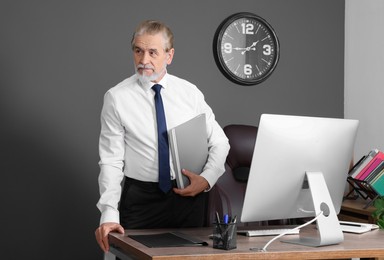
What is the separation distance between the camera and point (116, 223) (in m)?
2.48

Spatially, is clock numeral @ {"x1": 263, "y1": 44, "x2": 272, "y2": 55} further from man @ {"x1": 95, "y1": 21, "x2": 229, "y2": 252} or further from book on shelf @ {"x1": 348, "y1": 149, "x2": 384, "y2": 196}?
man @ {"x1": 95, "y1": 21, "x2": 229, "y2": 252}

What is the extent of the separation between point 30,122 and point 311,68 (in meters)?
2.16

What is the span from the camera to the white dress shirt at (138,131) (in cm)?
271

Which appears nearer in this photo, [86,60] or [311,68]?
[86,60]

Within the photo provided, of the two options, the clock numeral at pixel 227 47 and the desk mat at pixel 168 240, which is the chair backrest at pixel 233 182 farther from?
the clock numeral at pixel 227 47

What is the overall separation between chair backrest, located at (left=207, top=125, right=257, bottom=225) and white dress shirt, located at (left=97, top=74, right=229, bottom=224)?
33cm

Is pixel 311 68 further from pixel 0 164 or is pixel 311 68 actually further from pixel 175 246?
pixel 175 246

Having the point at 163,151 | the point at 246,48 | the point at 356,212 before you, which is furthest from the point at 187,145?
the point at 246,48

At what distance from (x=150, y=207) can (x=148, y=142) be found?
317 mm

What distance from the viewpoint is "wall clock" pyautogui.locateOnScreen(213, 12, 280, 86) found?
4352 millimetres

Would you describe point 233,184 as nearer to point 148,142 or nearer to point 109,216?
point 148,142

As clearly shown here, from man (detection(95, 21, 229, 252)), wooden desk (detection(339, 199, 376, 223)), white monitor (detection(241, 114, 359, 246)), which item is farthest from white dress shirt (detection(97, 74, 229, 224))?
wooden desk (detection(339, 199, 376, 223))

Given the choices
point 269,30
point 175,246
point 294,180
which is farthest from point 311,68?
point 175,246

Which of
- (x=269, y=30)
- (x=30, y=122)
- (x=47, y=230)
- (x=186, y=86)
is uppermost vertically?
(x=269, y=30)
